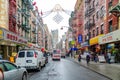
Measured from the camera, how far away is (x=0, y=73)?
7.49m

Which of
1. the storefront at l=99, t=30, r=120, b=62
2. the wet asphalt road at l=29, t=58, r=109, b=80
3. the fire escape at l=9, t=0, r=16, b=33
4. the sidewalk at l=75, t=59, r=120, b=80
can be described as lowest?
the wet asphalt road at l=29, t=58, r=109, b=80

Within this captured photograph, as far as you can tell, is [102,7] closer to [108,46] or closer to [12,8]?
[108,46]

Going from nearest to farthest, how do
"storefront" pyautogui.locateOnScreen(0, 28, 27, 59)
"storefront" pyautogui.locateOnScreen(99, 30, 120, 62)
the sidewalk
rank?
the sidewalk → "storefront" pyautogui.locateOnScreen(0, 28, 27, 59) → "storefront" pyautogui.locateOnScreen(99, 30, 120, 62)

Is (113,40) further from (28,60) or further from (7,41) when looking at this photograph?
(7,41)

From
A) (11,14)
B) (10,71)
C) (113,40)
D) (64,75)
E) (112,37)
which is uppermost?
(11,14)

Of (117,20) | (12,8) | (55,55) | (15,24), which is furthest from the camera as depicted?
(55,55)

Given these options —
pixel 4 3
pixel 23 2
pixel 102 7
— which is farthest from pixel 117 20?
pixel 23 2

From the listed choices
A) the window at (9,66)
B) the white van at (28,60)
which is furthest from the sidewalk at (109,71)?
the window at (9,66)

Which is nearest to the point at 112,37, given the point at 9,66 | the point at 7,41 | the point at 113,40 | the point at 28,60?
the point at 113,40

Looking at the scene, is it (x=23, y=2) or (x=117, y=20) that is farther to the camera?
(x=23, y=2)

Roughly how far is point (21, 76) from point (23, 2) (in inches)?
1702

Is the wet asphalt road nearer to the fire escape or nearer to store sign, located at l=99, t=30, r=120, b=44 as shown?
store sign, located at l=99, t=30, r=120, b=44

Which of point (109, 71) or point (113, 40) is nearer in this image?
point (109, 71)

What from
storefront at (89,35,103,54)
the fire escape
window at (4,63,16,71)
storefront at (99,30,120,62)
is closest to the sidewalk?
storefront at (99,30,120,62)
